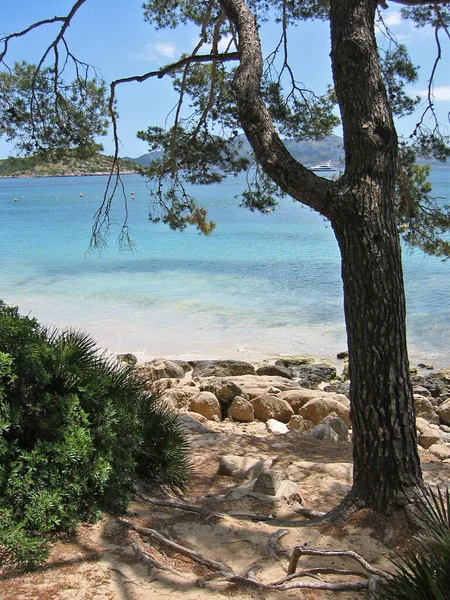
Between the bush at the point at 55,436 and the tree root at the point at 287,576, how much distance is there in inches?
18.0

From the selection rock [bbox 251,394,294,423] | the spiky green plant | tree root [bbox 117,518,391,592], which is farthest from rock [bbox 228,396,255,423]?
the spiky green plant

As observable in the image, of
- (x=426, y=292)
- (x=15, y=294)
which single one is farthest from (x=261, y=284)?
(x=15, y=294)

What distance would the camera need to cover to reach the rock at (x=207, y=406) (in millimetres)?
9328

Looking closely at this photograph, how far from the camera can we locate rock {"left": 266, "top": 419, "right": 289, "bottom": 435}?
8.64 meters

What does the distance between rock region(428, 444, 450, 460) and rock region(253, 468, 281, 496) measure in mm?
3335

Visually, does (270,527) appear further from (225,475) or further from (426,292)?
(426,292)

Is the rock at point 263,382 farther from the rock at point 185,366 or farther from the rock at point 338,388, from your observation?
the rock at point 185,366

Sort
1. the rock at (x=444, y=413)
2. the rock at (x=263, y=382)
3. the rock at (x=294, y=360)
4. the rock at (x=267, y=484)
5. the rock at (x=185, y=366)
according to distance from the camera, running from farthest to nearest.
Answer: the rock at (x=294, y=360)
the rock at (x=185, y=366)
the rock at (x=263, y=382)
the rock at (x=444, y=413)
the rock at (x=267, y=484)

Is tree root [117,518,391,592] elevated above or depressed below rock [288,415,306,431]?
above

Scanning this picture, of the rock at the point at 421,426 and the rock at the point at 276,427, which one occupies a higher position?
the rock at the point at 276,427

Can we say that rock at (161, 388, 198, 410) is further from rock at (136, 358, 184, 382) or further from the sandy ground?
the sandy ground

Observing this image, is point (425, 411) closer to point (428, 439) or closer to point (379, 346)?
point (428, 439)

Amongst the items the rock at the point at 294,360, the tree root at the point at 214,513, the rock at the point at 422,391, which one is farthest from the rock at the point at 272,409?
the tree root at the point at 214,513

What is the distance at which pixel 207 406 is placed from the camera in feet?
30.7
